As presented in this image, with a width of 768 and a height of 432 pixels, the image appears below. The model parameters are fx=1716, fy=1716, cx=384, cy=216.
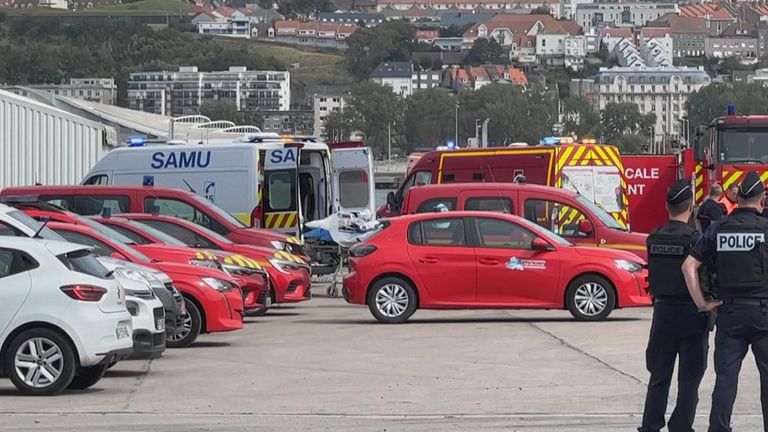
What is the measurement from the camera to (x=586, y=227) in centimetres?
2400

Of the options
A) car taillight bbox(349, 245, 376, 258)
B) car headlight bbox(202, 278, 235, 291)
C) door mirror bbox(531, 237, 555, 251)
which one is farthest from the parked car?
car headlight bbox(202, 278, 235, 291)

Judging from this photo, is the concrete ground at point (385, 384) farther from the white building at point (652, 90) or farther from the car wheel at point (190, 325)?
the white building at point (652, 90)

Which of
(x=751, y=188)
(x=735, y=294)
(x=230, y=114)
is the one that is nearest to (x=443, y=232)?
(x=751, y=188)

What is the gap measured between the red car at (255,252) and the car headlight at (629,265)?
4452 millimetres

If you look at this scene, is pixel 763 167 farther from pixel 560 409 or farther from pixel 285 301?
pixel 560 409

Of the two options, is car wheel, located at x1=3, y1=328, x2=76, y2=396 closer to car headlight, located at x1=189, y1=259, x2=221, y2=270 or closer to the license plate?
the license plate

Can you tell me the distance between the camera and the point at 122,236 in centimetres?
1984

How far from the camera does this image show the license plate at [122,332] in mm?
14477

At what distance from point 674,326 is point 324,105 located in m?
161

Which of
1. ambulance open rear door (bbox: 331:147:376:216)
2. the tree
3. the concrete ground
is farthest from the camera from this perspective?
the tree

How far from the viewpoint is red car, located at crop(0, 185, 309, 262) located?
A: 24516 mm

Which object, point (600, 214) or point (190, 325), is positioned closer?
point (190, 325)

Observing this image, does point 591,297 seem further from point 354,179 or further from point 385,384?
point 354,179

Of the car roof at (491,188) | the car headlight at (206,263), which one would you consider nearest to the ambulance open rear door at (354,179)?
the car roof at (491,188)
